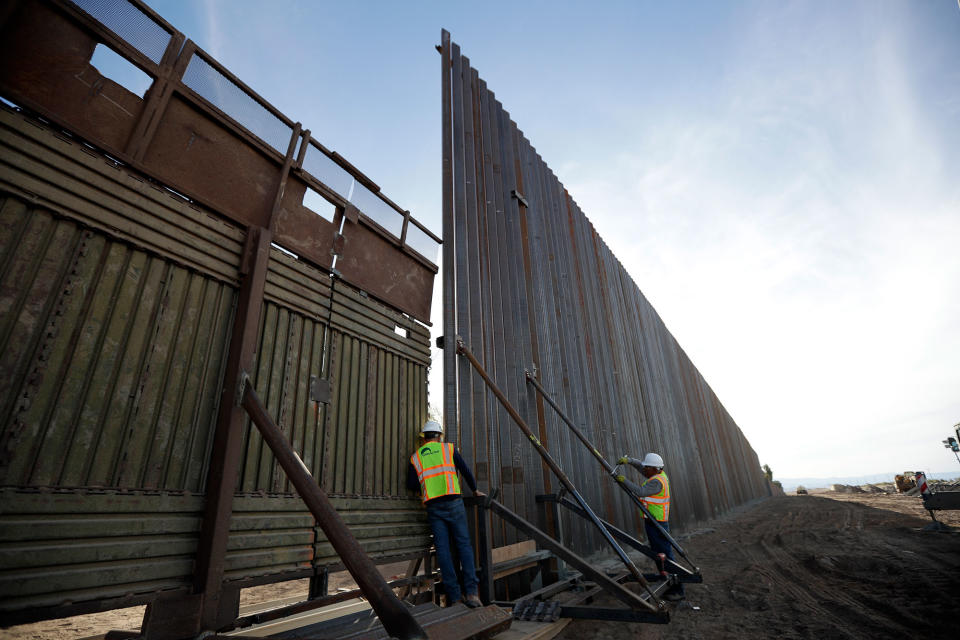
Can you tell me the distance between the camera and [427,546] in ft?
17.5

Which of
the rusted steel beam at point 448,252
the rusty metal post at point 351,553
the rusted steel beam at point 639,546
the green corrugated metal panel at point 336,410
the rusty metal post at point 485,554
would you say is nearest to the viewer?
the rusty metal post at point 351,553

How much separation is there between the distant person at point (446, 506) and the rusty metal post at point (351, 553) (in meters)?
2.28

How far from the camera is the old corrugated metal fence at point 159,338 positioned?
9.21ft

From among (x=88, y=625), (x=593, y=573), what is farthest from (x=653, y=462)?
(x=88, y=625)

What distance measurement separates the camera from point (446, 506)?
486cm

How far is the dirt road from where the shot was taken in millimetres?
4199

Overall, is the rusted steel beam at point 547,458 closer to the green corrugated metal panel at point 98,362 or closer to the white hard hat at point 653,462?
the white hard hat at point 653,462

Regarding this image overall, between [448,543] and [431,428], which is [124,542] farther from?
[431,428]

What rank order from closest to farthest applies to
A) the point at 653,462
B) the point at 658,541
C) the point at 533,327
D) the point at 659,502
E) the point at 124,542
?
the point at 124,542 < the point at 658,541 < the point at 659,502 < the point at 653,462 < the point at 533,327

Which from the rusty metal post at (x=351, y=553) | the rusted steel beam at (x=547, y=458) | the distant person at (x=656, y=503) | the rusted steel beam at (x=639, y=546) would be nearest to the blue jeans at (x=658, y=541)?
the distant person at (x=656, y=503)

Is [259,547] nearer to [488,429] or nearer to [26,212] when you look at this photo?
[26,212]

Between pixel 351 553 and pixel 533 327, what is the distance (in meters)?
6.61

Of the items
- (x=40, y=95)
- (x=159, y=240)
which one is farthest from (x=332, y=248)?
(x=40, y=95)

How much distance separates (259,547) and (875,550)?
406 inches
